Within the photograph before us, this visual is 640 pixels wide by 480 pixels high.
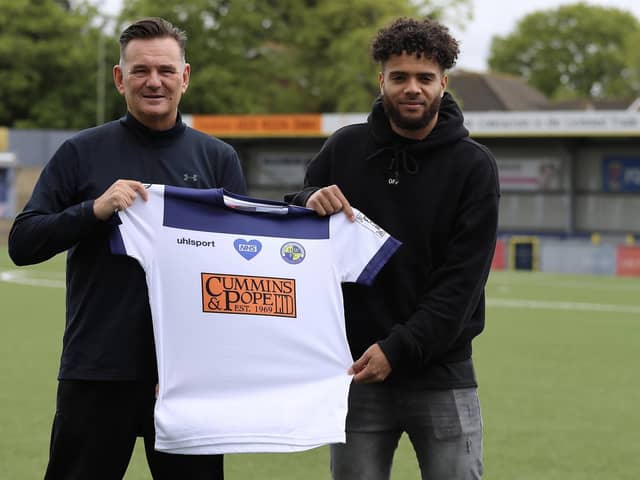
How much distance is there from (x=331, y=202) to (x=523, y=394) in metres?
6.38

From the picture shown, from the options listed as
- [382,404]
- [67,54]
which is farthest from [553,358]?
[67,54]

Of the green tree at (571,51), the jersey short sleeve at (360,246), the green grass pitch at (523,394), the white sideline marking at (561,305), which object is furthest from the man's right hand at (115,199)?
the green tree at (571,51)

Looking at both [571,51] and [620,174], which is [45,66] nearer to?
[620,174]

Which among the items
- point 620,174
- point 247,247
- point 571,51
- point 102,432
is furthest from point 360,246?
point 571,51

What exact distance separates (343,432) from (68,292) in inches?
44.9

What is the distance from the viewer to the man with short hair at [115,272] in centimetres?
415

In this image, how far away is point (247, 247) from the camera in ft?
13.8

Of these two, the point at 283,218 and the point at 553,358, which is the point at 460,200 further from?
the point at 553,358

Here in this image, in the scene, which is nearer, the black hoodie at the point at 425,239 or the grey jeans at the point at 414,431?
the black hoodie at the point at 425,239

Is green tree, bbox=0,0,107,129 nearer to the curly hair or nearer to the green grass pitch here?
the green grass pitch

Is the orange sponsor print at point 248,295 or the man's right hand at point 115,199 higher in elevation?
the man's right hand at point 115,199

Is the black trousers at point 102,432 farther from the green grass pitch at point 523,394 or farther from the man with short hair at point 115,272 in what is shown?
the green grass pitch at point 523,394

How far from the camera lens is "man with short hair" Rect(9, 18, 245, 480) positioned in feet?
13.6

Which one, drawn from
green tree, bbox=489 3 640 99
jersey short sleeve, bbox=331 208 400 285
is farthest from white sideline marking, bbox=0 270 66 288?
green tree, bbox=489 3 640 99
